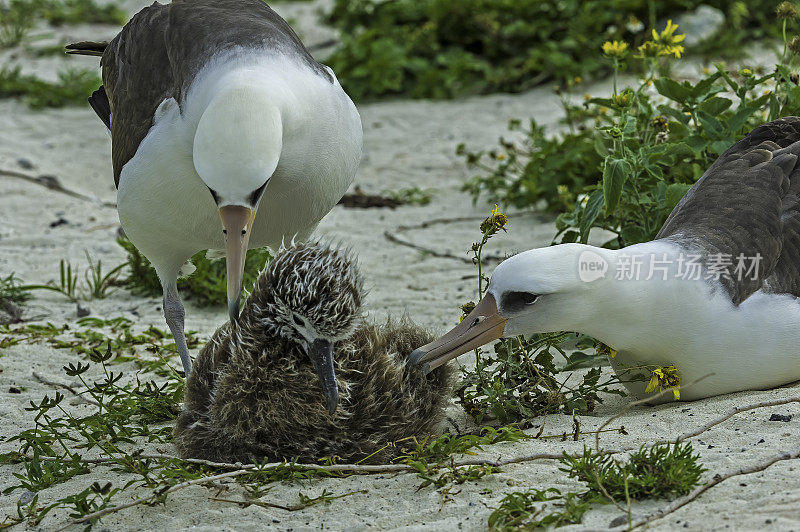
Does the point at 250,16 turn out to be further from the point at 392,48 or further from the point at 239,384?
the point at 392,48

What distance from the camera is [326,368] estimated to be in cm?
394

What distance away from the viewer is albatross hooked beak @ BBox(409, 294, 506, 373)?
427cm

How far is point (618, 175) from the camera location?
16.2 ft

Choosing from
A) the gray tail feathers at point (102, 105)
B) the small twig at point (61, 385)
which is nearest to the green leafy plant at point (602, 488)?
the small twig at point (61, 385)

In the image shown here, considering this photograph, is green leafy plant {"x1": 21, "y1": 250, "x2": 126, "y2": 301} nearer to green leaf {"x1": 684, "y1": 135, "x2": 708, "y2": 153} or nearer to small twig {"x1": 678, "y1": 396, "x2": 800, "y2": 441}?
green leaf {"x1": 684, "y1": 135, "x2": 708, "y2": 153}

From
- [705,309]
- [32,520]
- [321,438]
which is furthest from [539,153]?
[32,520]

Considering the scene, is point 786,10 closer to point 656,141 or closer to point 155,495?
point 656,141

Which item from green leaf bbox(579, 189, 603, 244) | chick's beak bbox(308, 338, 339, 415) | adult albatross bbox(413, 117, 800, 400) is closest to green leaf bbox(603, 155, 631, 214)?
green leaf bbox(579, 189, 603, 244)

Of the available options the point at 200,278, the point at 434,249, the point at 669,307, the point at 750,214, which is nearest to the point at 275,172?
the point at 669,307

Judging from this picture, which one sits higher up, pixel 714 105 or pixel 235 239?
pixel 714 105

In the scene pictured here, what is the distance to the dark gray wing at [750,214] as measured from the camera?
4.46 m

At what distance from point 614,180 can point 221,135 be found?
201cm

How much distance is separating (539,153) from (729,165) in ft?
10.2

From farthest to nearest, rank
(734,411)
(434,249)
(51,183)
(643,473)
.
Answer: (51,183) < (434,249) < (734,411) < (643,473)
